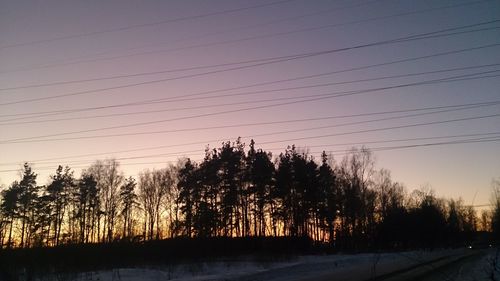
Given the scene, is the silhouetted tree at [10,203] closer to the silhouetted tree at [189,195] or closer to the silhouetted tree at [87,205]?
the silhouetted tree at [87,205]

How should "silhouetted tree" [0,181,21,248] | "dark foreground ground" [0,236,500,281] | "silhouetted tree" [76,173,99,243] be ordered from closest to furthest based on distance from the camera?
"dark foreground ground" [0,236,500,281]
"silhouetted tree" [0,181,21,248]
"silhouetted tree" [76,173,99,243]

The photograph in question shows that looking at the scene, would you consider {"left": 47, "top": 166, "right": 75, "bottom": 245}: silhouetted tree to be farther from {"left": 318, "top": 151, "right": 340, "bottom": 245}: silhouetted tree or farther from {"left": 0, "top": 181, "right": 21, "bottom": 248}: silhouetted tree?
{"left": 318, "top": 151, "right": 340, "bottom": 245}: silhouetted tree

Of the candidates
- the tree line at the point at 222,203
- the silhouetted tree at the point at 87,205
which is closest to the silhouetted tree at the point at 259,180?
the tree line at the point at 222,203

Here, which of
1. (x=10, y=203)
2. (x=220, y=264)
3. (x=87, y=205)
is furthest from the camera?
(x=87, y=205)

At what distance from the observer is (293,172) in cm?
7494

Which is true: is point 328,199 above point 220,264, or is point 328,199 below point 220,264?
above

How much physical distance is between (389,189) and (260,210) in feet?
161

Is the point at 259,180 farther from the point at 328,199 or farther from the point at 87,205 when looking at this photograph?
the point at 87,205

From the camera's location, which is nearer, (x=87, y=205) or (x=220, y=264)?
(x=220, y=264)

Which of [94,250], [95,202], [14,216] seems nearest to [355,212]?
[95,202]

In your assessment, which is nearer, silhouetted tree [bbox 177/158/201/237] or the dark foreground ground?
the dark foreground ground

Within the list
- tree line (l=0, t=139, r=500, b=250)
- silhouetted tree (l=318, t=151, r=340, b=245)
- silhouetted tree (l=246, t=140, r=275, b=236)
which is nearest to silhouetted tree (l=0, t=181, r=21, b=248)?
tree line (l=0, t=139, r=500, b=250)

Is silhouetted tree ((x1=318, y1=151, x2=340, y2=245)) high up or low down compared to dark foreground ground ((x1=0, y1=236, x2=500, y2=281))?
up

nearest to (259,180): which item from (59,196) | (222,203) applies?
(222,203)
